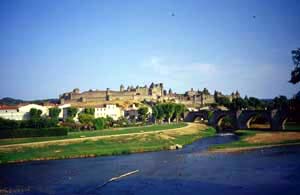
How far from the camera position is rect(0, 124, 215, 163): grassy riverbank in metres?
47.1

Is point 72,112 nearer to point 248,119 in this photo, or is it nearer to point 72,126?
point 72,126

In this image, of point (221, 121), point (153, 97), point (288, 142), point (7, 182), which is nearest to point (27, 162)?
point (7, 182)

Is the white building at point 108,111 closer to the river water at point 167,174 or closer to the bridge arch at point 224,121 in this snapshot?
the bridge arch at point 224,121

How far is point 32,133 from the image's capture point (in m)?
61.0

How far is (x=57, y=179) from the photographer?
33.7 m

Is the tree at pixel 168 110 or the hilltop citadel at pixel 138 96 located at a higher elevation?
the hilltop citadel at pixel 138 96

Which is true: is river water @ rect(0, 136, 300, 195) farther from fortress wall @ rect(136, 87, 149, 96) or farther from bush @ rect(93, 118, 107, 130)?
fortress wall @ rect(136, 87, 149, 96)

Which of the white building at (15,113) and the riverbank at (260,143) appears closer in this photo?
the riverbank at (260,143)

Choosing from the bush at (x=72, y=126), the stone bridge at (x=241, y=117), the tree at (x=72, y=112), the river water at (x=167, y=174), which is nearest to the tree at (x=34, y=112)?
the tree at (x=72, y=112)

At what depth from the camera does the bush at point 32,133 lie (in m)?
59.4

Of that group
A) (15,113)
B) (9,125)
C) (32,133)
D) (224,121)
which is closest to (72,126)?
(9,125)

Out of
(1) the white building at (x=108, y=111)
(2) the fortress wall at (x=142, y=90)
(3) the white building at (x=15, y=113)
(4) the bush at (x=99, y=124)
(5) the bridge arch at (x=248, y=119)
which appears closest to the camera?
(4) the bush at (x=99, y=124)

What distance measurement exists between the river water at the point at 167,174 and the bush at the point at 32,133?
57.5ft

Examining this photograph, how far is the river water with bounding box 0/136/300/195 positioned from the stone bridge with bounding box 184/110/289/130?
28127 mm
